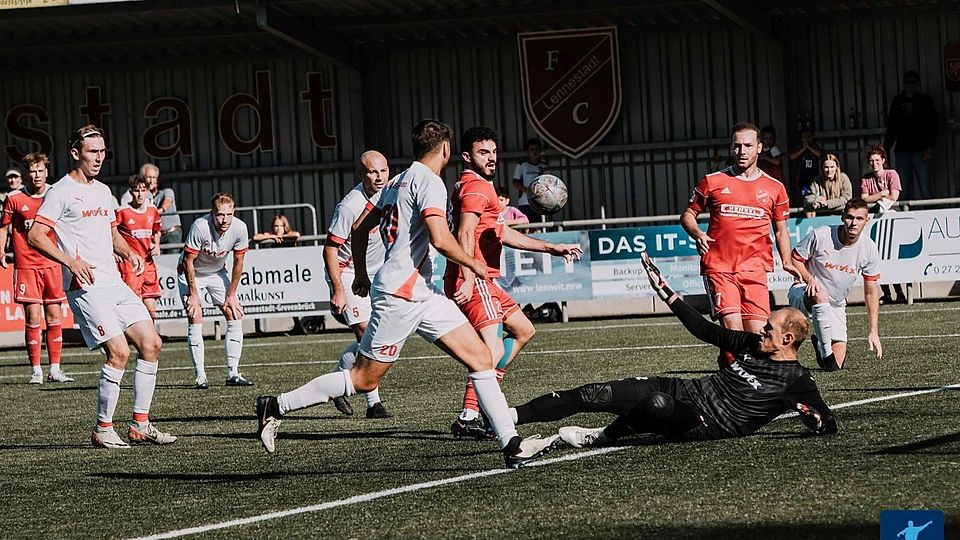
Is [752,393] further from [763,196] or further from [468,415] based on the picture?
[763,196]

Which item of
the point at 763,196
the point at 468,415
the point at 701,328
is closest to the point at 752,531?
the point at 701,328

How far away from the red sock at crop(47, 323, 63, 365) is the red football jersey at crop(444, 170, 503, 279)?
A: 7.06 meters

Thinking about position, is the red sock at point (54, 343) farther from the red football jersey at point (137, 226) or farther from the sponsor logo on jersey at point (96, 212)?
the sponsor logo on jersey at point (96, 212)

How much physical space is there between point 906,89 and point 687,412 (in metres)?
17.2

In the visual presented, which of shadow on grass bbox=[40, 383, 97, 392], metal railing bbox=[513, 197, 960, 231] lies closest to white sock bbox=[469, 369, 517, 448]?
shadow on grass bbox=[40, 383, 97, 392]

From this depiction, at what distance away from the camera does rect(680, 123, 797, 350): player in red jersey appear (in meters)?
10.5

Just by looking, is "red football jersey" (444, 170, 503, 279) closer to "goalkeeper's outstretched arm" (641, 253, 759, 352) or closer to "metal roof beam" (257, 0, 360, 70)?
"goalkeeper's outstretched arm" (641, 253, 759, 352)

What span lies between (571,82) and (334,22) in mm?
4268

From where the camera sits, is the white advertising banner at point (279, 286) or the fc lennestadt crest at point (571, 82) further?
the fc lennestadt crest at point (571, 82)

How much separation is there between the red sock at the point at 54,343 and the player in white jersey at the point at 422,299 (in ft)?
26.7

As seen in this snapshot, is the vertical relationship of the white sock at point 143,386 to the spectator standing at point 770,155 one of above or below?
below

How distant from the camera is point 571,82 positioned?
26.3m

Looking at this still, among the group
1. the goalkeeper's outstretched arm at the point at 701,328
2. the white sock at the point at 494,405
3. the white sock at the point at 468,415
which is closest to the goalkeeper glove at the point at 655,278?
the goalkeeper's outstretched arm at the point at 701,328

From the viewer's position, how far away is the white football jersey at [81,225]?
32.0 ft
